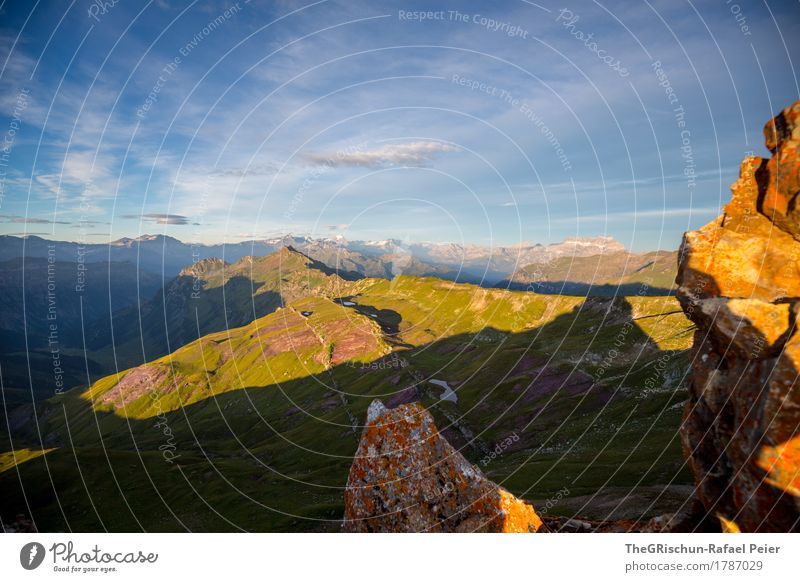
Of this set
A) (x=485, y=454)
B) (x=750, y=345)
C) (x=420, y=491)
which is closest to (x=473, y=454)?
(x=485, y=454)

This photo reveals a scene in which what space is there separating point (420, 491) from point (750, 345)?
45.1 ft

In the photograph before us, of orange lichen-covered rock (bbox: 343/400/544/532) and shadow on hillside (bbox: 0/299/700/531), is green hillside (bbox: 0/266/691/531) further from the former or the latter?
orange lichen-covered rock (bbox: 343/400/544/532)

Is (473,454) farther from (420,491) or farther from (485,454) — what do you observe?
(420,491)

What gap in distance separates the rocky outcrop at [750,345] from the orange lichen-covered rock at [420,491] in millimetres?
7676

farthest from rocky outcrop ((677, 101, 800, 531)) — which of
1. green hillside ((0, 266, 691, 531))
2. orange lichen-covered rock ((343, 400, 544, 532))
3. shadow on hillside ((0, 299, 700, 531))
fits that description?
shadow on hillside ((0, 299, 700, 531))

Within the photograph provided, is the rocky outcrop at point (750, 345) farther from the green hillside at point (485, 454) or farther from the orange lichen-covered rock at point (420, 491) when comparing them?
the green hillside at point (485, 454)

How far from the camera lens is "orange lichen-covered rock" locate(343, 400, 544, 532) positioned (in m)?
17.0

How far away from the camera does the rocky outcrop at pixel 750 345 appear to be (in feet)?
40.1

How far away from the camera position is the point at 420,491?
1769 cm

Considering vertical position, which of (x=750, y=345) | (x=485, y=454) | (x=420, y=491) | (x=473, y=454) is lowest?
(x=473, y=454)

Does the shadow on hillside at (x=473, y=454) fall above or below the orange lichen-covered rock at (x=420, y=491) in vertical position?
below

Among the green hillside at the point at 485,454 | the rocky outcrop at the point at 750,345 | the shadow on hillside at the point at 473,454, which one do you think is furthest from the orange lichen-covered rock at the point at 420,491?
the shadow on hillside at the point at 473,454
